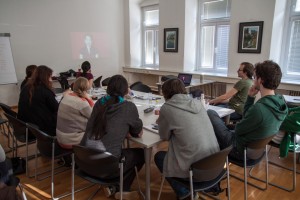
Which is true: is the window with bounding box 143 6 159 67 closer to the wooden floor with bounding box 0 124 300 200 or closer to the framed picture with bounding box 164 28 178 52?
the framed picture with bounding box 164 28 178 52

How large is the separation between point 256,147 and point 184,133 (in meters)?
0.70

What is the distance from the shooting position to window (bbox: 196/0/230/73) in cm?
553

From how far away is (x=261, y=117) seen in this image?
1831 millimetres

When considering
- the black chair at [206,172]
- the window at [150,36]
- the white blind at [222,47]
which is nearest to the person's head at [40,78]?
the black chair at [206,172]

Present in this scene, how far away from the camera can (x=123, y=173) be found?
6.37 ft

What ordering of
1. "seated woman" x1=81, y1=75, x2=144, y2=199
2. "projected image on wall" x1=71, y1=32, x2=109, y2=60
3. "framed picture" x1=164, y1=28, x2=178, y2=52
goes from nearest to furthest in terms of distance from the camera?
"seated woman" x1=81, y1=75, x2=144, y2=199 → "framed picture" x1=164, y1=28, x2=178, y2=52 → "projected image on wall" x1=71, y1=32, x2=109, y2=60

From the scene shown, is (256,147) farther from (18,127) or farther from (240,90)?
(18,127)

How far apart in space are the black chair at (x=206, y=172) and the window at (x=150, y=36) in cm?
574

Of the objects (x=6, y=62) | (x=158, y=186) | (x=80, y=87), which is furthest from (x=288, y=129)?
(x=6, y=62)

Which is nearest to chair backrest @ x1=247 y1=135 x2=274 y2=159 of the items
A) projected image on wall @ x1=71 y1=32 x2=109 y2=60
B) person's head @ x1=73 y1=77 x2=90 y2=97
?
person's head @ x1=73 y1=77 x2=90 y2=97

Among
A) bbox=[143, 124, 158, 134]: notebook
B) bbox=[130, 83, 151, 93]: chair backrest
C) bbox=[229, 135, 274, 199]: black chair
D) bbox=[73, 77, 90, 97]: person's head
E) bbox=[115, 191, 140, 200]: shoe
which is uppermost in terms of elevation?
bbox=[73, 77, 90, 97]: person's head

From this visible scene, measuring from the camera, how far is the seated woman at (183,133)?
1688 millimetres

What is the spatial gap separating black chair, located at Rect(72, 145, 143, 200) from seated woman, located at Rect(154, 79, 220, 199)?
0.37 m

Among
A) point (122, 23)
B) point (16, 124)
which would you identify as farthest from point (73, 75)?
point (16, 124)
